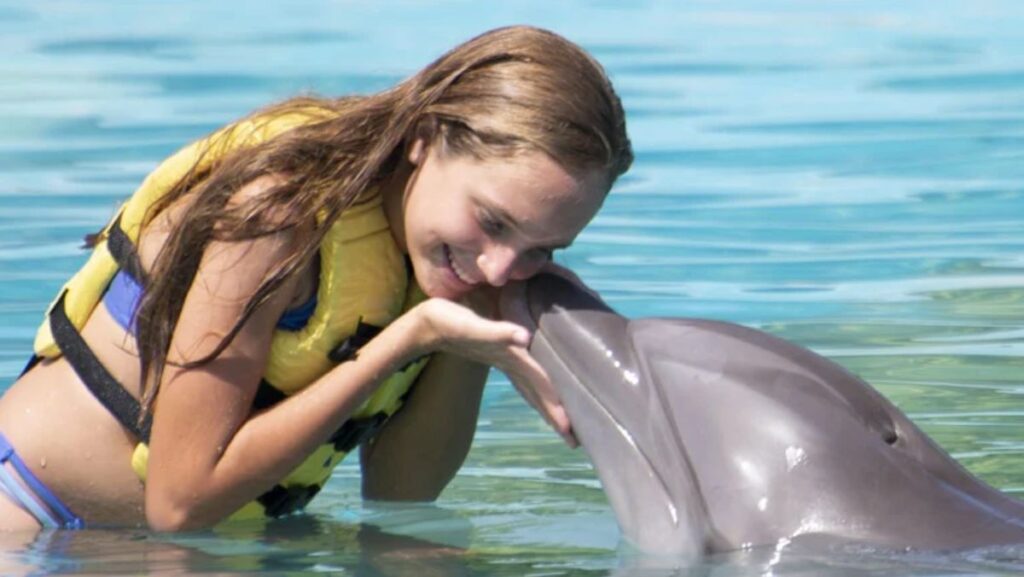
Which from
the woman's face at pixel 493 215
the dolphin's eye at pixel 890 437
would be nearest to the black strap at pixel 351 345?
the woman's face at pixel 493 215

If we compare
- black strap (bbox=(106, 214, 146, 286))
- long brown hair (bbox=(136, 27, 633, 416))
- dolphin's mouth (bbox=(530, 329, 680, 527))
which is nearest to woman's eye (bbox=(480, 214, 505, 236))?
long brown hair (bbox=(136, 27, 633, 416))

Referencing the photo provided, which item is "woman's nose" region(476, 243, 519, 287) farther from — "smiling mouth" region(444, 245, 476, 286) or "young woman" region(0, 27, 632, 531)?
"smiling mouth" region(444, 245, 476, 286)

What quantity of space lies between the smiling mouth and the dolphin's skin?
0.74ft

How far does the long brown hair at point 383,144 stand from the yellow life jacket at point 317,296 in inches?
4.6

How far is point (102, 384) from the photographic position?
607 cm

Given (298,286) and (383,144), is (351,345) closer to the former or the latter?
(298,286)

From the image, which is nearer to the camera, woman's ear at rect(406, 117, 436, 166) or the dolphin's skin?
the dolphin's skin

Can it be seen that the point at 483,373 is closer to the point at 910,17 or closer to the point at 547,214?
the point at 547,214

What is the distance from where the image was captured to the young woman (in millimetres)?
5434

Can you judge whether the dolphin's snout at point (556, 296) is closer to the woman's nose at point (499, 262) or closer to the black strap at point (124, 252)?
the woman's nose at point (499, 262)

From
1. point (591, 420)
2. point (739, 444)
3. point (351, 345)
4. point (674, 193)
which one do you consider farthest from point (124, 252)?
point (674, 193)

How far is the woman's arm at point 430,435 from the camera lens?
6.50m

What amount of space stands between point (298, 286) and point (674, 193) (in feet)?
21.8

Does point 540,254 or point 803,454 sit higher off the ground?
point 540,254
